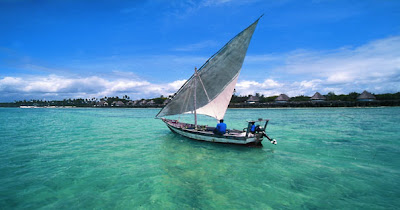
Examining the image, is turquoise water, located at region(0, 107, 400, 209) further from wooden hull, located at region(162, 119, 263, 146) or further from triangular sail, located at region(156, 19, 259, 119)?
triangular sail, located at region(156, 19, 259, 119)

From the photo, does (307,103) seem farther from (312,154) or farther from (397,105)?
(312,154)

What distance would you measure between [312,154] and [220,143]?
24.1ft

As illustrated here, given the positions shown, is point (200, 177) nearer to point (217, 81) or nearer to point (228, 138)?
point (228, 138)

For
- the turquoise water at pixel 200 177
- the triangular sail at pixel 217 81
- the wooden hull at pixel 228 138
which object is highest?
the triangular sail at pixel 217 81

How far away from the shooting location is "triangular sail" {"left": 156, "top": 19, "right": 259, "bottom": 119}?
1666cm

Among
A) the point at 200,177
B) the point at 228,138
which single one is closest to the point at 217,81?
the point at 228,138

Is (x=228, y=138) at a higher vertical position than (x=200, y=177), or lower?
higher

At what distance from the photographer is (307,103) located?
311 ft

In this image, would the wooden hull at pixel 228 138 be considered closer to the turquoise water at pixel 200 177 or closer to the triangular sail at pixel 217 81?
the turquoise water at pixel 200 177

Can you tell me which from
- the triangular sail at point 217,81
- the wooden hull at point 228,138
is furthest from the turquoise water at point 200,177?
the triangular sail at point 217,81

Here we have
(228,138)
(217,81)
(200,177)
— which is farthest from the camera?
(217,81)

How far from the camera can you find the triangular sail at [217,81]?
16656mm

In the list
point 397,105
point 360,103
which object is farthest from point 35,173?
point 397,105

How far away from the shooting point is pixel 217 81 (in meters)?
18.2
